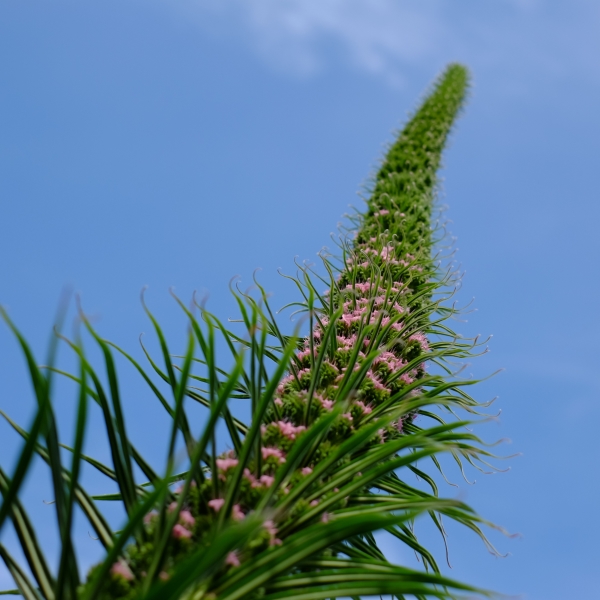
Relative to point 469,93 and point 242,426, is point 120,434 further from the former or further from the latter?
point 469,93

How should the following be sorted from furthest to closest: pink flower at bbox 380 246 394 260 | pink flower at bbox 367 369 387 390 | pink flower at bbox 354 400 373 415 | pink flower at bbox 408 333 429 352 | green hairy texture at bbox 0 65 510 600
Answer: pink flower at bbox 380 246 394 260
pink flower at bbox 408 333 429 352
pink flower at bbox 367 369 387 390
pink flower at bbox 354 400 373 415
green hairy texture at bbox 0 65 510 600

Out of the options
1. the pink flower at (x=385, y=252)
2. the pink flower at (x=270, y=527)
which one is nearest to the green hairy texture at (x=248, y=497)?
the pink flower at (x=270, y=527)

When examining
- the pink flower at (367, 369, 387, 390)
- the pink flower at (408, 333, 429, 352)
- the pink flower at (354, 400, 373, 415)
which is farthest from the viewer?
the pink flower at (408, 333, 429, 352)

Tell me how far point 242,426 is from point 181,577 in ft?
4.25

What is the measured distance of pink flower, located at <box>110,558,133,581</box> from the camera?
6.32 ft

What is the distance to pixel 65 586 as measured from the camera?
6.20ft

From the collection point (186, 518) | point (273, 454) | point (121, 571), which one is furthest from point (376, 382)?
point (121, 571)

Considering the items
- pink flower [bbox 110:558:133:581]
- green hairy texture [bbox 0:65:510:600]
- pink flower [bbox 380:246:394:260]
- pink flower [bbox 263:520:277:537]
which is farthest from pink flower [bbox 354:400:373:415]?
pink flower [bbox 380:246:394:260]

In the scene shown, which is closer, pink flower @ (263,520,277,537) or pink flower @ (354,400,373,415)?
pink flower @ (263,520,277,537)

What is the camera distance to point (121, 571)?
1.93 metres

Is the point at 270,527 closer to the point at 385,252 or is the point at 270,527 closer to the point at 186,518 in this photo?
the point at 186,518

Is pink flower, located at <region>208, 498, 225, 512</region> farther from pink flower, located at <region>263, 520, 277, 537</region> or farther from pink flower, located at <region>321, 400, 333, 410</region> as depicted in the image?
pink flower, located at <region>321, 400, 333, 410</region>

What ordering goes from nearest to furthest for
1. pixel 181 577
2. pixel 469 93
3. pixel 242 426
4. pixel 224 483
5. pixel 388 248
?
pixel 181 577 < pixel 224 483 < pixel 242 426 < pixel 388 248 < pixel 469 93

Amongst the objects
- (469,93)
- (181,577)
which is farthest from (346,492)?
(469,93)
